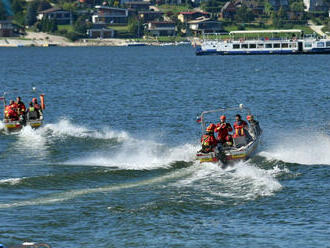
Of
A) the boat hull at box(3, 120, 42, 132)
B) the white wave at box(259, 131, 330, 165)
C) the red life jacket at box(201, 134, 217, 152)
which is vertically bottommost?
the white wave at box(259, 131, 330, 165)

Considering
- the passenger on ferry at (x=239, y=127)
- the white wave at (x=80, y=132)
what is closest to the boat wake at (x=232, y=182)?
the passenger on ferry at (x=239, y=127)

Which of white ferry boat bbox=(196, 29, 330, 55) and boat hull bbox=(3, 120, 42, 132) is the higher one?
white ferry boat bbox=(196, 29, 330, 55)

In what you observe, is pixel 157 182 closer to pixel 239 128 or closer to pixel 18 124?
pixel 239 128

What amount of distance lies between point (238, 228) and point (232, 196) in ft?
15.3

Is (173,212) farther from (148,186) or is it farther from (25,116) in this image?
(25,116)

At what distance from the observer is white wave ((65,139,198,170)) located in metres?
40.3

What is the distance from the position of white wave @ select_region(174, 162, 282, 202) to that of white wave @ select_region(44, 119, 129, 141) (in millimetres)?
13923

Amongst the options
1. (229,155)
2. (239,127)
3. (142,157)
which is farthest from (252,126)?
(142,157)

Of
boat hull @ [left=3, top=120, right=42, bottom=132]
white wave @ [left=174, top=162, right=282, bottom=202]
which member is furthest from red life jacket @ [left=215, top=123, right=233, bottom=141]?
boat hull @ [left=3, top=120, right=42, bottom=132]

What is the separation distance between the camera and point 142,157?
42.6 meters

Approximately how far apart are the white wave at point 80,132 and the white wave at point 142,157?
4821 mm

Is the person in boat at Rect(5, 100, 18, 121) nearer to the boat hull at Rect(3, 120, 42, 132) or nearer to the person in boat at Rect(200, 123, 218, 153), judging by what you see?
the boat hull at Rect(3, 120, 42, 132)

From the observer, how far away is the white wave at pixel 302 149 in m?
40.9

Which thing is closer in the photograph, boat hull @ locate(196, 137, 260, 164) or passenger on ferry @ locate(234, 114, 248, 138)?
boat hull @ locate(196, 137, 260, 164)
